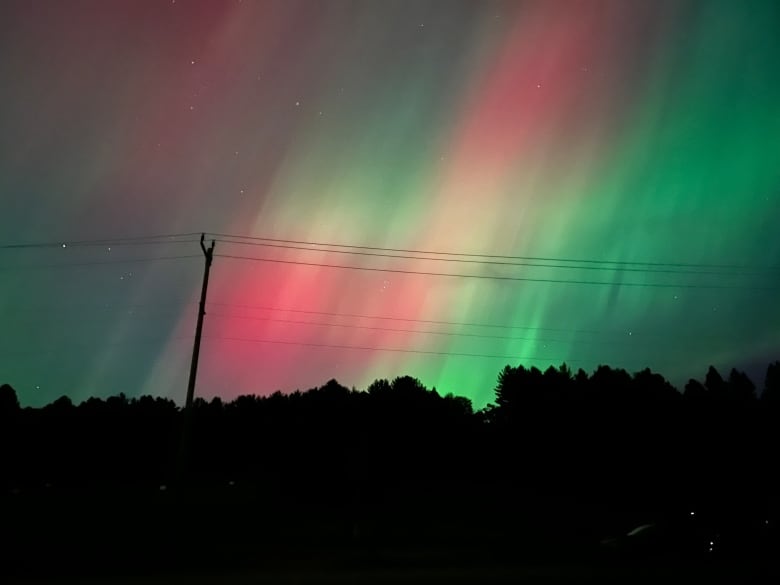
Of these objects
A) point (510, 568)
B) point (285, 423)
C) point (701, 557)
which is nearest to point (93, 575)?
point (510, 568)

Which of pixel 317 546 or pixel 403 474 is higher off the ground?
pixel 403 474

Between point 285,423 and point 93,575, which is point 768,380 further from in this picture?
point 93,575

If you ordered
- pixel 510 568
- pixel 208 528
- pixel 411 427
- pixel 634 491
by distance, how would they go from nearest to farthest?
1. pixel 510 568
2. pixel 208 528
3. pixel 634 491
4. pixel 411 427

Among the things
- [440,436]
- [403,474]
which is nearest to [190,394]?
[403,474]

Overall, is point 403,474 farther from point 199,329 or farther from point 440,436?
point 199,329

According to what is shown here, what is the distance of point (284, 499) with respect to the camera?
189 feet

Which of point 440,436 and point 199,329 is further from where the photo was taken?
point 440,436

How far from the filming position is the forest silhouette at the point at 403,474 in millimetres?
29500

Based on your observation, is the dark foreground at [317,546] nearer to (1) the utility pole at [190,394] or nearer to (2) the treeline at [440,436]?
(1) the utility pole at [190,394]

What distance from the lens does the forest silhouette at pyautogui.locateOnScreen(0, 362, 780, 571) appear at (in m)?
29.5

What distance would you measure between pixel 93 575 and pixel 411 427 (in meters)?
65.9

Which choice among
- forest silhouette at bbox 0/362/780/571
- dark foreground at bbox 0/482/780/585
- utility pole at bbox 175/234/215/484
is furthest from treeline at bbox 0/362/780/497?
utility pole at bbox 175/234/215/484

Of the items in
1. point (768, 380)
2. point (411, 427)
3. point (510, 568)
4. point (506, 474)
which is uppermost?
point (768, 380)

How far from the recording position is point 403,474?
72.1 m
